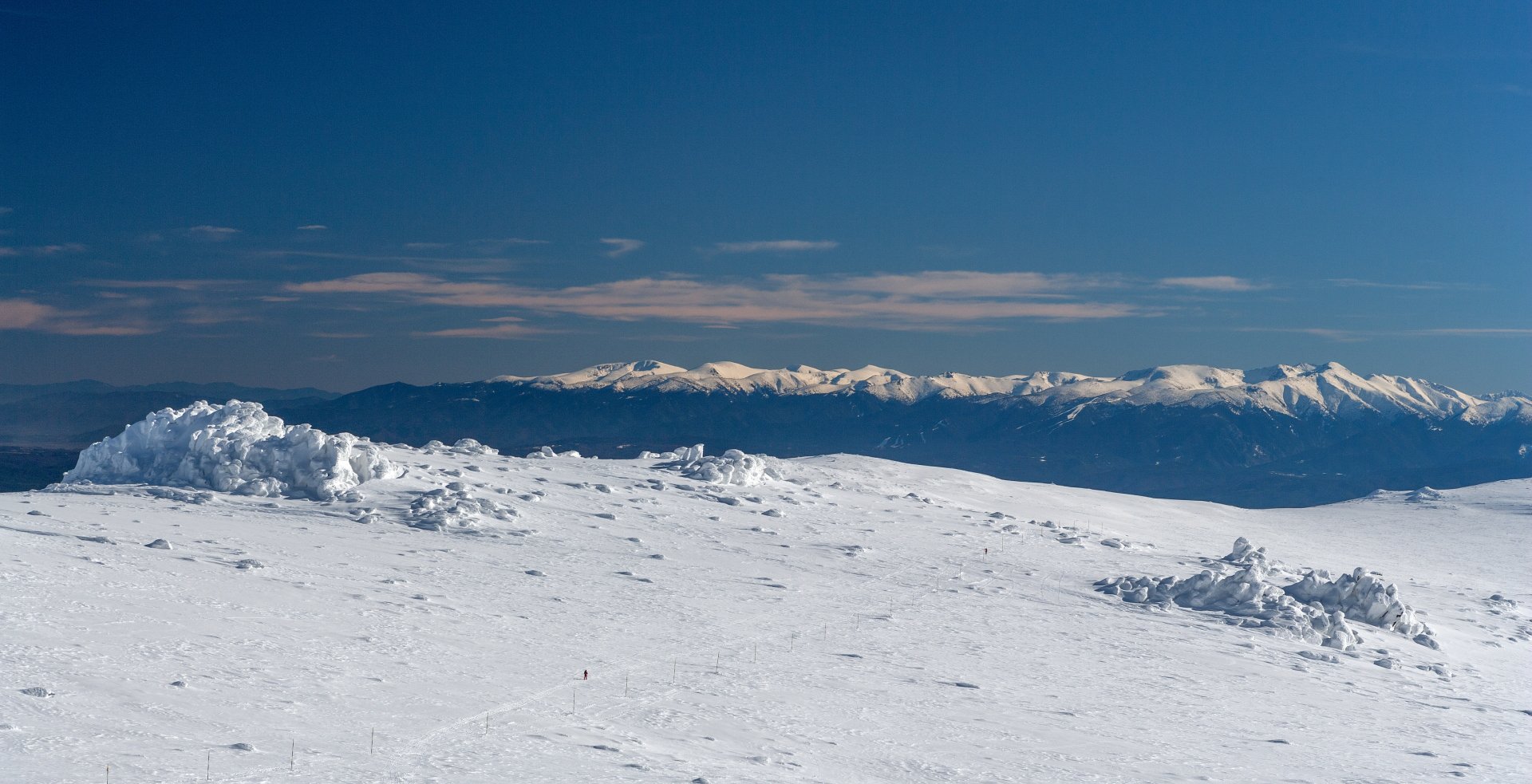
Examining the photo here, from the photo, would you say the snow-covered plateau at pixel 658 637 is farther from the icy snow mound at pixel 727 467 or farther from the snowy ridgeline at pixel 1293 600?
the icy snow mound at pixel 727 467

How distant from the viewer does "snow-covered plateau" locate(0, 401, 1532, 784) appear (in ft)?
84.6

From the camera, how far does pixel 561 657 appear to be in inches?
1346

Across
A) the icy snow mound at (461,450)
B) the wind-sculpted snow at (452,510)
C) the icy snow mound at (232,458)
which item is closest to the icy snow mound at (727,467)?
the icy snow mound at (461,450)

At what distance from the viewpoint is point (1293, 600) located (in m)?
50.8

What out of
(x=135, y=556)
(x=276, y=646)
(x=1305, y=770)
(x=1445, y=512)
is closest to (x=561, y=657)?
(x=276, y=646)

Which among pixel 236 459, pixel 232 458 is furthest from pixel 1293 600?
pixel 232 458

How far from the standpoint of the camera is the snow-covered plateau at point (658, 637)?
2580cm

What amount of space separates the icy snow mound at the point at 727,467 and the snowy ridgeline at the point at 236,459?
20.5 metres

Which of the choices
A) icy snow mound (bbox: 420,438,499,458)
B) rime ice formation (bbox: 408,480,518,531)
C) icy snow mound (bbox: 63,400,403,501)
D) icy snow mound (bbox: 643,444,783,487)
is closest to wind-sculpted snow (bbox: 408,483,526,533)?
rime ice formation (bbox: 408,480,518,531)

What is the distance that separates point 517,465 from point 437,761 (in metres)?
48.4

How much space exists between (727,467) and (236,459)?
2962cm

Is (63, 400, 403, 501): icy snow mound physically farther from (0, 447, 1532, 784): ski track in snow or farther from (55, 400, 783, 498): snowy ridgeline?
(0, 447, 1532, 784): ski track in snow

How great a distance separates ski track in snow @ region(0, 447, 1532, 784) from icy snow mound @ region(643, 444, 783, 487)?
8.69 metres

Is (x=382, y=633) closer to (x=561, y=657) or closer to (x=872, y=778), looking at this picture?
(x=561, y=657)
